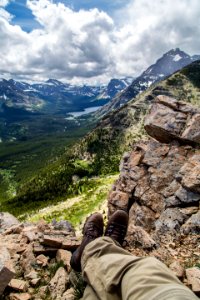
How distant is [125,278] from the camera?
220 inches

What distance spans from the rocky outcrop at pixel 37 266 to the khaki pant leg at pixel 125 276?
2.63 metres

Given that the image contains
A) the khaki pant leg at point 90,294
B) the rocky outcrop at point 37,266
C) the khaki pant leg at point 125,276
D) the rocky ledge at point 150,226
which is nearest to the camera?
the khaki pant leg at point 125,276

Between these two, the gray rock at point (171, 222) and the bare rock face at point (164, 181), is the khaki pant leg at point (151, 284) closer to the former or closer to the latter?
the bare rock face at point (164, 181)

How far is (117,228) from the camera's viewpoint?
10.5 meters

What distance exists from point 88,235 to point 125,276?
14.4 feet

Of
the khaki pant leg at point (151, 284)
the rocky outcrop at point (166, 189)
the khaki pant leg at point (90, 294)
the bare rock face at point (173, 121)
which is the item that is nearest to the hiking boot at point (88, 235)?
the rocky outcrop at point (166, 189)

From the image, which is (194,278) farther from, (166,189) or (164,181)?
(164,181)

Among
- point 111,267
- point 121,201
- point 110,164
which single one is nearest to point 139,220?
point 121,201

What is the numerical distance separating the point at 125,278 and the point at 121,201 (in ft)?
62.3

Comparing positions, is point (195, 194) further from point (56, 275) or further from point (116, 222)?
point (56, 275)

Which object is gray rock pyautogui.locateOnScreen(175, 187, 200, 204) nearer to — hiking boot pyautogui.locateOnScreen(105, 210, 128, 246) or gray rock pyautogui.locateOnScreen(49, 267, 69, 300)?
hiking boot pyautogui.locateOnScreen(105, 210, 128, 246)

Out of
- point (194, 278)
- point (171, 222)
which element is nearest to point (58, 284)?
point (194, 278)

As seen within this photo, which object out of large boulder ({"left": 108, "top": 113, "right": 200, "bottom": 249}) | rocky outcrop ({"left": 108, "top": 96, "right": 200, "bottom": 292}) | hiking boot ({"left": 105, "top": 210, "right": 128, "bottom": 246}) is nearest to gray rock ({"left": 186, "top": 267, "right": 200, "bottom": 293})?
rocky outcrop ({"left": 108, "top": 96, "right": 200, "bottom": 292})

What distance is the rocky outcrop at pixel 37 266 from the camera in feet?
Result: 31.4
